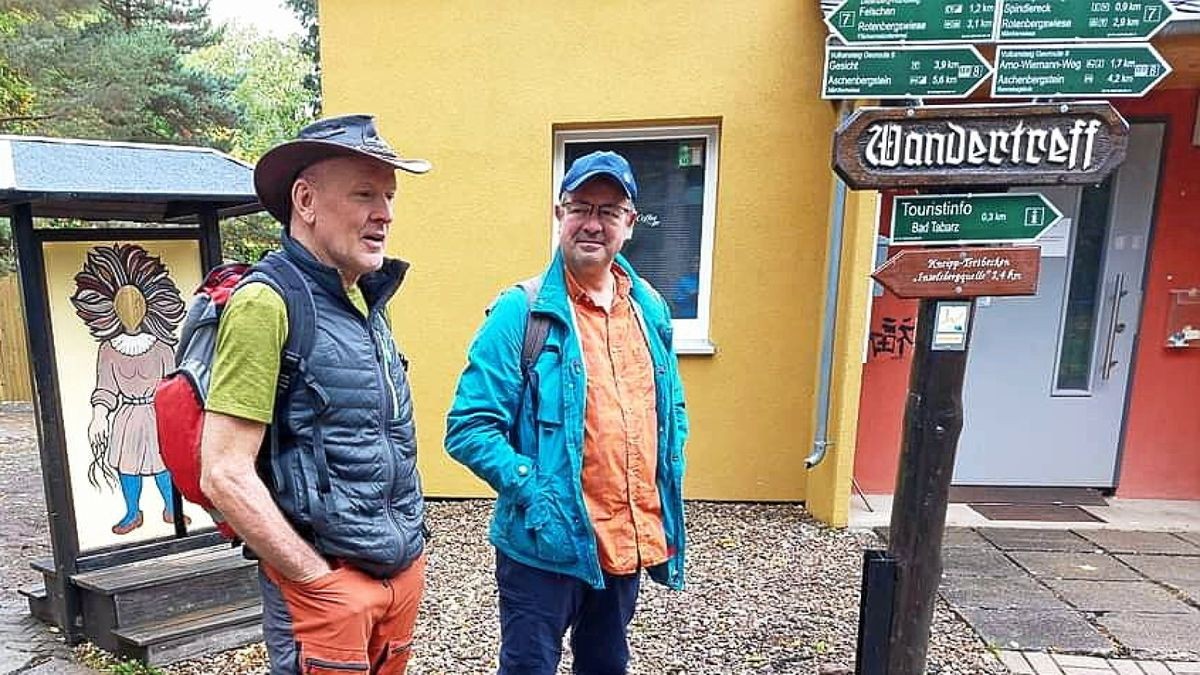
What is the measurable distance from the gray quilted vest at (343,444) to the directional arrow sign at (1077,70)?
76.0 inches

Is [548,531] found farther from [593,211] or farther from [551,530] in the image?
[593,211]

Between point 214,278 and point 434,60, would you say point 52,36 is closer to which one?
point 434,60

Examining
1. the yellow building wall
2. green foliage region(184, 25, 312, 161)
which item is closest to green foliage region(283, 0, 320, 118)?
green foliage region(184, 25, 312, 161)

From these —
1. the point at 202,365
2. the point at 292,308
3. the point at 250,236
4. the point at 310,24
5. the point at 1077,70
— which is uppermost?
the point at 310,24

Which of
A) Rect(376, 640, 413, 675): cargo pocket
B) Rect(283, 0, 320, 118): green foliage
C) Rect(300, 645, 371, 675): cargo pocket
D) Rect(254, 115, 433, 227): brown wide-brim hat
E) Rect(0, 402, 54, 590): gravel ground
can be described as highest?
Rect(283, 0, 320, 118): green foliage

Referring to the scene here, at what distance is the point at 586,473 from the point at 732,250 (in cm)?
271

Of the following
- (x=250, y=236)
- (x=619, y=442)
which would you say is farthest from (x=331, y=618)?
(x=250, y=236)

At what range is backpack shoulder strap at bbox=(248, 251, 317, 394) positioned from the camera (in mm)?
1429

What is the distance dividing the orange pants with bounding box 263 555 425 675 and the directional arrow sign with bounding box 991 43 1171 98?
2.19 m

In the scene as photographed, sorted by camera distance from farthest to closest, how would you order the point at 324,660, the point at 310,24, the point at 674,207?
the point at 310,24 < the point at 674,207 < the point at 324,660

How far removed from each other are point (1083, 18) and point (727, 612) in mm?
2622

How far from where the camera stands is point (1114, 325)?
434 cm

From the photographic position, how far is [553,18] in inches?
164

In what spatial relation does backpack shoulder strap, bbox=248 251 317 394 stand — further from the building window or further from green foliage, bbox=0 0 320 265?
green foliage, bbox=0 0 320 265
